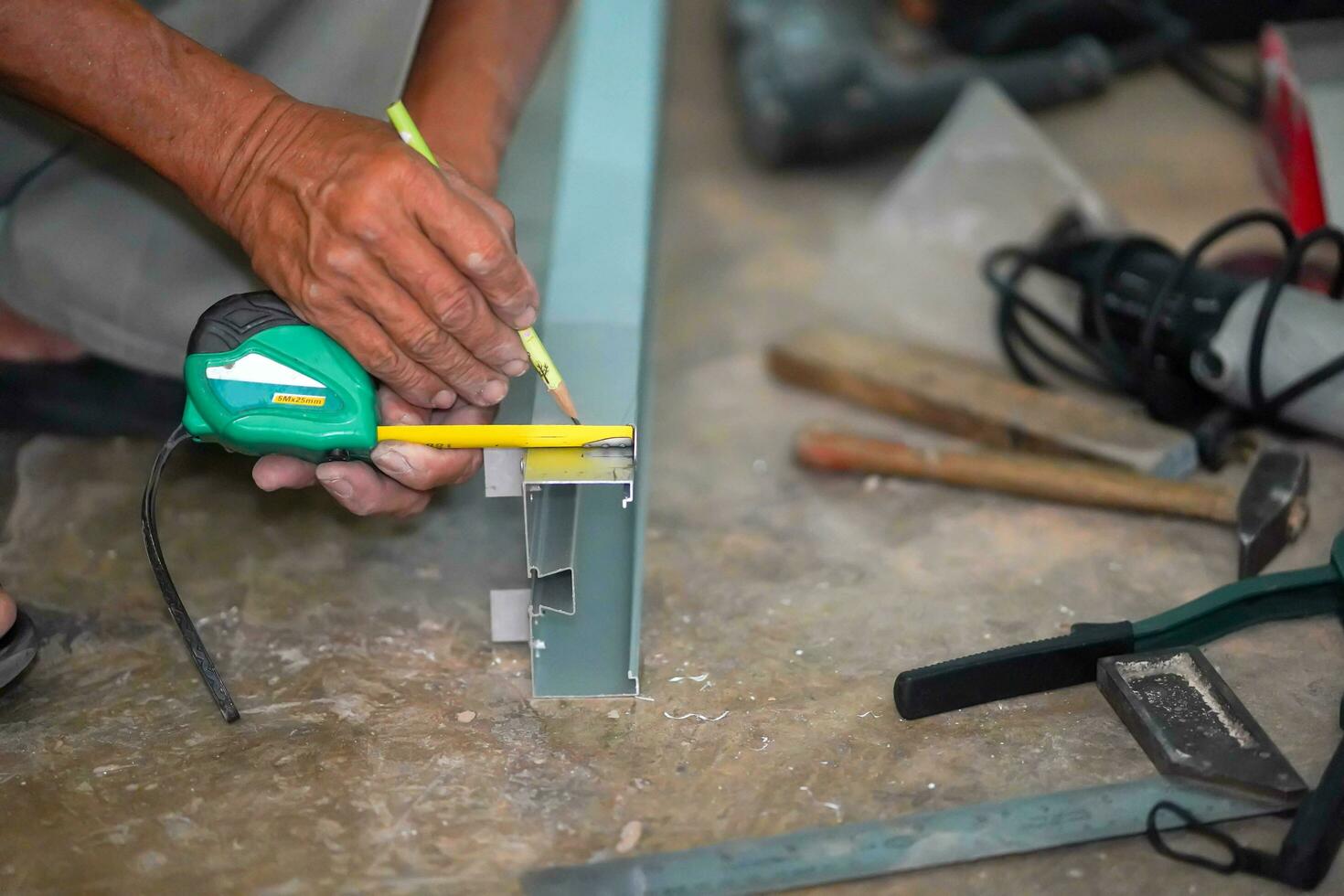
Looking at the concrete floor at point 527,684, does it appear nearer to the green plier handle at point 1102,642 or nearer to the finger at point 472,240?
the green plier handle at point 1102,642

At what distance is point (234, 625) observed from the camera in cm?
142

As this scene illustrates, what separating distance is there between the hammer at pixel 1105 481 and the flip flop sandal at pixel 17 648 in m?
1.02

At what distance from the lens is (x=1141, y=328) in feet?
6.11

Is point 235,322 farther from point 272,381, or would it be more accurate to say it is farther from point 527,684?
point 527,684

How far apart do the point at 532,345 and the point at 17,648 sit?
24.5 inches

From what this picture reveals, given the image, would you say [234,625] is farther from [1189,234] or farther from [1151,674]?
[1189,234]

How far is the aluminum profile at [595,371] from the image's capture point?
48.9 inches

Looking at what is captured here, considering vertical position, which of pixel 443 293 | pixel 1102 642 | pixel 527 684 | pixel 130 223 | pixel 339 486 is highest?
pixel 443 293

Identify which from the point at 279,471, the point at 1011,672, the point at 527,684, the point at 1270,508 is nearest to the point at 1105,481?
the point at 1270,508

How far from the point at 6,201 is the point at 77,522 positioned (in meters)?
0.44

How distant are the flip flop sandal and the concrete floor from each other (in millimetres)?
49

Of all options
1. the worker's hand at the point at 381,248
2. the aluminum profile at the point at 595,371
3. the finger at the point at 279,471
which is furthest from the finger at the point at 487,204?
the finger at the point at 279,471

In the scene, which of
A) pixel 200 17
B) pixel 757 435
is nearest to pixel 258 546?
pixel 200 17

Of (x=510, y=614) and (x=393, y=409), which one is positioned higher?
(x=393, y=409)
